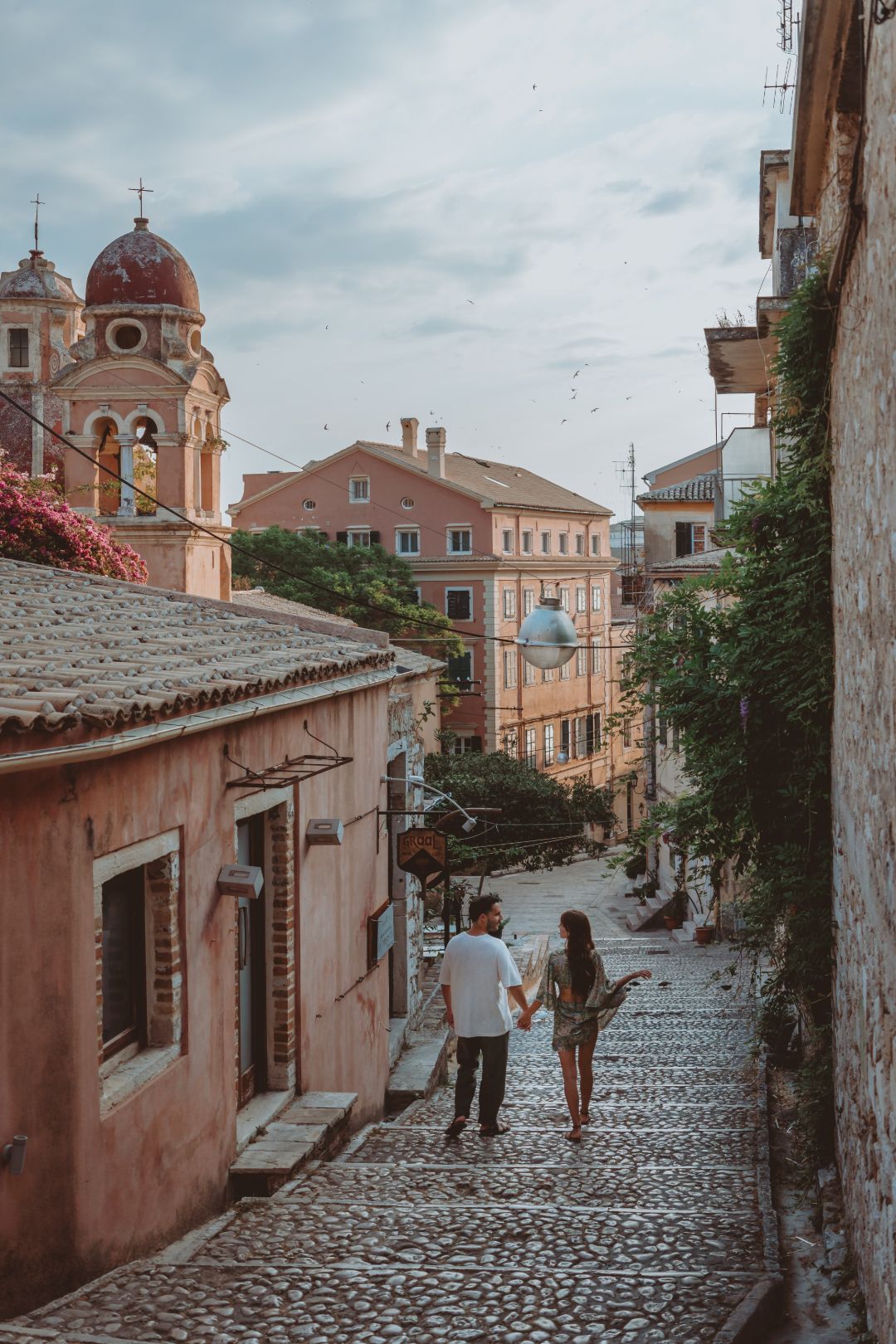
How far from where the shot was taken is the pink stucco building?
5.56 metres

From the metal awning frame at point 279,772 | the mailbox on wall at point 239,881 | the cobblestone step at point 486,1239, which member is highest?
the metal awning frame at point 279,772

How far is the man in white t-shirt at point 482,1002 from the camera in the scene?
8.54m

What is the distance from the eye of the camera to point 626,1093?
35.0ft

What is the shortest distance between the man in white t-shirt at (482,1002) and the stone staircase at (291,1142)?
32.3 inches

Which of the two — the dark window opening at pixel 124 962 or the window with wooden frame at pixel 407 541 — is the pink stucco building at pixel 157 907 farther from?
the window with wooden frame at pixel 407 541

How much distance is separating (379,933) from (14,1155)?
7110 millimetres

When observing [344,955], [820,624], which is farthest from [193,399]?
[820,624]

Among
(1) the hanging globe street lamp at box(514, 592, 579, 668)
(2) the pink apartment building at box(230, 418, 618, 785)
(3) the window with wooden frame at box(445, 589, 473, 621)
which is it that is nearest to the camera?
(1) the hanging globe street lamp at box(514, 592, 579, 668)

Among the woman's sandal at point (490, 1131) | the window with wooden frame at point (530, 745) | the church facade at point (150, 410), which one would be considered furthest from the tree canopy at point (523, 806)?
the woman's sandal at point (490, 1131)

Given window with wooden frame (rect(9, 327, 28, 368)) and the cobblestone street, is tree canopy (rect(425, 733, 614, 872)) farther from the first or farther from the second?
the cobblestone street

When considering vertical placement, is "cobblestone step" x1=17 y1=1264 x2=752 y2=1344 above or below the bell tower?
below

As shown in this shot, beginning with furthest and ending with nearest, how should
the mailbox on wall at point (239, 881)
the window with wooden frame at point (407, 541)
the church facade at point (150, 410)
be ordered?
the window with wooden frame at point (407, 541)
the church facade at point (150, 410)
the mailbox on wall at point (239, 881)

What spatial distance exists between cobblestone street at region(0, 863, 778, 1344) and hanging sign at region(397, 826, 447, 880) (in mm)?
2493

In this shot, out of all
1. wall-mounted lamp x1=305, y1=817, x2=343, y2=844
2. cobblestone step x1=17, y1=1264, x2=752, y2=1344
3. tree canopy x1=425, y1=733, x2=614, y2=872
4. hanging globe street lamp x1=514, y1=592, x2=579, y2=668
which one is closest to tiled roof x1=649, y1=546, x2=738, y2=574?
tree canopy x1=425, y1=733, x2=614, y2=872
